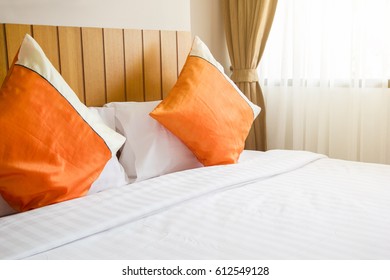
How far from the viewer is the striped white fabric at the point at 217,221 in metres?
1.07

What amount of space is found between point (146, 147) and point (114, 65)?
0.55 meters

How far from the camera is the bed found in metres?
1.11

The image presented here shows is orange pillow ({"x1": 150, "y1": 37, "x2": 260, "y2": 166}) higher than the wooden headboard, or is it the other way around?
the wooden headboard

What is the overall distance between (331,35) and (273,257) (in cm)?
203

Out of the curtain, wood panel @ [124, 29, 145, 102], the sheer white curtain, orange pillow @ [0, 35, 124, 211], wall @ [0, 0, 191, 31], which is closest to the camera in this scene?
orange pillow @ [0, 35, 124, 211]

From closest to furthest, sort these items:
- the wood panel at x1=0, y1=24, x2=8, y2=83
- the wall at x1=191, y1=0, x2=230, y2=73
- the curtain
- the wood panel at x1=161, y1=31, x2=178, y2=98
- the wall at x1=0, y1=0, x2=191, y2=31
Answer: the wood panel at x1=0, y1=24, x2=8, y2=83 < the wall at x1=0, y1=0, x2=191, y2=31 < the wood panel at x1=161, y1=31, x2=178, y2=98 < the curtain < the wall at x1=191, y1=0, x2=230, y2=73

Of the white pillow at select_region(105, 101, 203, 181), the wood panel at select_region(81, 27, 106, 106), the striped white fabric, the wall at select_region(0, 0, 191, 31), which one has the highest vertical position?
the wall at select_region(0, 0, 191, 31)

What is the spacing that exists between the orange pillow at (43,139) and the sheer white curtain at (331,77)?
165 centimetres

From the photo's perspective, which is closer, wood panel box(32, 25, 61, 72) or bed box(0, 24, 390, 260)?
bed box(0, 24, 390, 260)

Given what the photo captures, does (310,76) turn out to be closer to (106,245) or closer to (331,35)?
(331,35)

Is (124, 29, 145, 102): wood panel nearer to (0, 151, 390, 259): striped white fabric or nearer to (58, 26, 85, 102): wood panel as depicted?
(58, 26, 85, 102): wood panel

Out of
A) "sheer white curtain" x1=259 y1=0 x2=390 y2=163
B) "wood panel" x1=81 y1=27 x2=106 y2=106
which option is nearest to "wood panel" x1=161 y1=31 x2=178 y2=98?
"wood panel" x1=81 y1=27 x2=106 y2=106

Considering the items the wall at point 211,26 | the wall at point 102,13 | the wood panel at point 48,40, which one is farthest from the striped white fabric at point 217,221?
the wall at point 211,26

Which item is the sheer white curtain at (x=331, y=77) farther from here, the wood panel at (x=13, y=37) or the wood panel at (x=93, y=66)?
the wood panel at (x=13, y=37)
